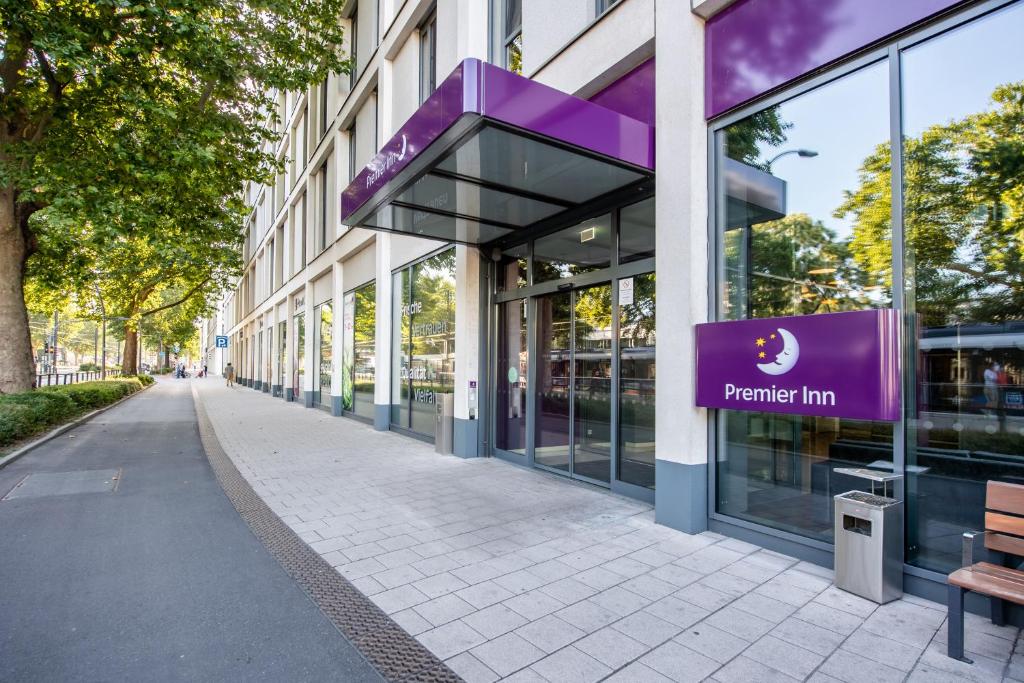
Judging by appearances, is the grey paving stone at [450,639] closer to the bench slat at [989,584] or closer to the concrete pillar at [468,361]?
the bench slat at [989,584]

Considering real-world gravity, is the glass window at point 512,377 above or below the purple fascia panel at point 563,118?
below

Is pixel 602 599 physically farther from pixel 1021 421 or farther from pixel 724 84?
pixel 724 84

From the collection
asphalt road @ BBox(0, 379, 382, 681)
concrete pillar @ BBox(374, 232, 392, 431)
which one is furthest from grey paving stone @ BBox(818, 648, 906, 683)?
concrete pillar @ BBox(374, 232, 392, 431)

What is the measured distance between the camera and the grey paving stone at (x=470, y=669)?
269 centimetres

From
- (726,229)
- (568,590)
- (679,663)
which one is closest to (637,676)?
(679,663)

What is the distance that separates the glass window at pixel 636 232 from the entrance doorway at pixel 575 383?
0.54m

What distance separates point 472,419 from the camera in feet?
29.2

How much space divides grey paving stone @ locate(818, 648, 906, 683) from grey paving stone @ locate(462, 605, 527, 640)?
169 cm

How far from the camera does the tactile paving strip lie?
2789 mm

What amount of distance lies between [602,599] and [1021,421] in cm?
302

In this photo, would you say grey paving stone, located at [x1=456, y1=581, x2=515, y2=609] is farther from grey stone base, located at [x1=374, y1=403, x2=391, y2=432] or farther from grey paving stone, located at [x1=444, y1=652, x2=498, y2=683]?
grey stone base, located at [x1=374, y1=403, x2=391, y2=432]

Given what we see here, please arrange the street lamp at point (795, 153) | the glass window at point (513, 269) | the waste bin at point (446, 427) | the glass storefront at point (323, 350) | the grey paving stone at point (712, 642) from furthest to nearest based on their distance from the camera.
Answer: the glass storefront at point (323, 350)
the waste bin at point (446, 427)
the glass window at point (513, 269)
the street lamp at point (795, 153)
the grey paving stone at point (712, 642)

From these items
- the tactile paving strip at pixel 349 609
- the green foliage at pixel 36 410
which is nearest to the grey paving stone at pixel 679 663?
the tactile paving strip at pixel 349 609

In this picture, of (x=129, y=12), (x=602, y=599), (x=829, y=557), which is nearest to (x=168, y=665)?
(x=602, y=599)
